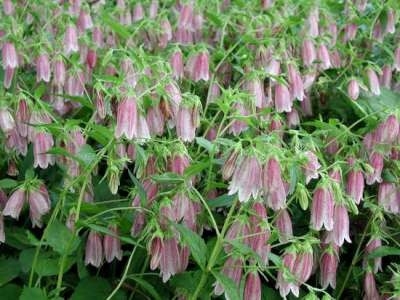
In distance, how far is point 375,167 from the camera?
8.00 ft

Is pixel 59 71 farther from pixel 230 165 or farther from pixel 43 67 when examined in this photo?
pixel 230 165

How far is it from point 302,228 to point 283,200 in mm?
676

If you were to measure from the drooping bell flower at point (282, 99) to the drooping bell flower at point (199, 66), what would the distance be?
29 cm

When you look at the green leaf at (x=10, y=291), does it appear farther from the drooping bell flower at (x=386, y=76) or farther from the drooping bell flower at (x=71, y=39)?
the drooping bell flower at (x=386, y=76)

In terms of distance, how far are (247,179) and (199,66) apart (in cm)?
97

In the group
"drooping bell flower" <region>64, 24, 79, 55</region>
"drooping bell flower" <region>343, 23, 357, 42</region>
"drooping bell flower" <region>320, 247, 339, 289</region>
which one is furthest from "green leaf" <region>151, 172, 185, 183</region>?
"drooping bell flower" <region>343, 23, 357, 42</region>

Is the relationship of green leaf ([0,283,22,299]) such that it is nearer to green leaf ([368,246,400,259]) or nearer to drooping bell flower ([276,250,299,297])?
drooping bell flower ([276,250,299,297])

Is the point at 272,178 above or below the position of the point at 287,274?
above

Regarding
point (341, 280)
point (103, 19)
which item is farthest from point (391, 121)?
point (103, 19)

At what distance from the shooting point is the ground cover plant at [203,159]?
2.05m

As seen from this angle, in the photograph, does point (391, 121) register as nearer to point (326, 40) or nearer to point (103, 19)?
point (326, 40)

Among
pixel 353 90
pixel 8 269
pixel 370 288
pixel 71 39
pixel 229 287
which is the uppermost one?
pixel 71 39

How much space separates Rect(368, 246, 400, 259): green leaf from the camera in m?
2.31

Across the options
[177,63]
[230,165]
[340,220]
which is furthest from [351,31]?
[230,165]
